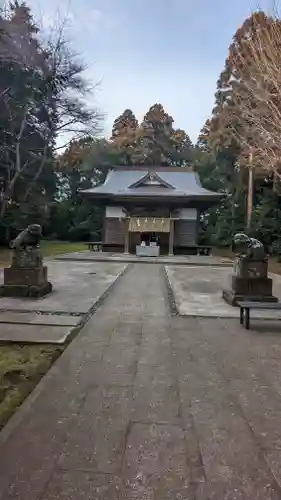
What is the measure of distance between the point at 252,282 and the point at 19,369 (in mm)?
4407

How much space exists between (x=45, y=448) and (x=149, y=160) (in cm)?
3479

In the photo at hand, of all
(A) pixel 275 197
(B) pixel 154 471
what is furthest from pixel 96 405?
(A) pixel 275 197

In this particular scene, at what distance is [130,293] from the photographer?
7.42 m

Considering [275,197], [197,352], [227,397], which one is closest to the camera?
[227,397]

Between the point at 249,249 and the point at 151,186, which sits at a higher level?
the point at 151,186

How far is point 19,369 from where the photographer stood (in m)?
3.21

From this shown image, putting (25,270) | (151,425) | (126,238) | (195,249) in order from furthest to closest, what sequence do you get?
(195,249) → (126,238) → (25,270) → (151,425)

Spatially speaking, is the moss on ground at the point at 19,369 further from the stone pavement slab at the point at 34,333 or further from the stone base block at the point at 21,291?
the stone base block at the point at 21,291

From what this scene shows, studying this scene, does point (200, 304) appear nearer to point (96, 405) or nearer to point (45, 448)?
point (96, 405)

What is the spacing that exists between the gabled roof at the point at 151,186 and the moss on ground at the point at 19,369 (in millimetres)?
16504

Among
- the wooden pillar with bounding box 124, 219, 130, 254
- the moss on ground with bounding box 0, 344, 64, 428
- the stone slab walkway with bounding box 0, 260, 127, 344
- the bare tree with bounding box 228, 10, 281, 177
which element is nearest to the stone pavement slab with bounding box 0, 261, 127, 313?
the stone slab walkway with bounding box 0, 260, 127, 344

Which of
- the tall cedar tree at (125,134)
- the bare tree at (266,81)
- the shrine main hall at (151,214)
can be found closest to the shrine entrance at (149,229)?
the shrine main hall at (151,214)

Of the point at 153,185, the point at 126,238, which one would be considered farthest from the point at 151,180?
the point at 126,238

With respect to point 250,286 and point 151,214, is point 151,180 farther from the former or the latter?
point 250,286
